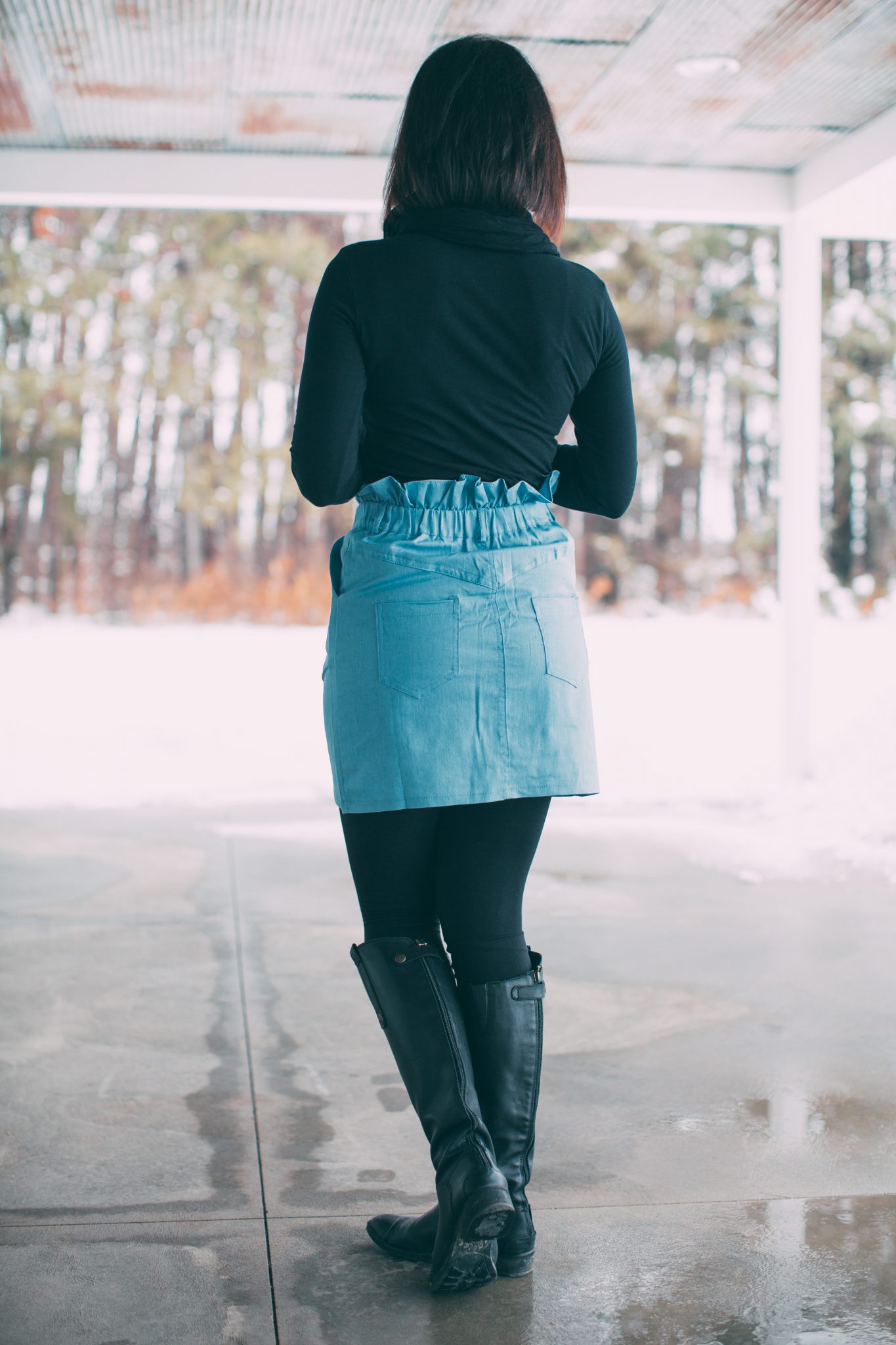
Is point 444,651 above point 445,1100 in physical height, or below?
above

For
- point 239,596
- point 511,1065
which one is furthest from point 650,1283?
point 239,596

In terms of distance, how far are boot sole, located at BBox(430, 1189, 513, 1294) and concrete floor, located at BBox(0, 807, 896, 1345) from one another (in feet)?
0.10

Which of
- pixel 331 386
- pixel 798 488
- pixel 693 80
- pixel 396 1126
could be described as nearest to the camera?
pixel 331 386

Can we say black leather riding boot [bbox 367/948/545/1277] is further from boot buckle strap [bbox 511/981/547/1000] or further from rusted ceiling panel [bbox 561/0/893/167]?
rusted ceiling panel [bbox 561/0/893/167]

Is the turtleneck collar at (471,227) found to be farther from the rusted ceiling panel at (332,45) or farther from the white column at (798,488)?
the white column at (798,488)

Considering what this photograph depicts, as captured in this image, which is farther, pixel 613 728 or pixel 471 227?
pixel 613 728

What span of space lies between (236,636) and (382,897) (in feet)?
30.0

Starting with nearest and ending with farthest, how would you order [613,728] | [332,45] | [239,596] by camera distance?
[332,45], [613,728], [239,596]

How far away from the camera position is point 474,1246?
162 cm

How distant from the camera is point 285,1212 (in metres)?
1.92

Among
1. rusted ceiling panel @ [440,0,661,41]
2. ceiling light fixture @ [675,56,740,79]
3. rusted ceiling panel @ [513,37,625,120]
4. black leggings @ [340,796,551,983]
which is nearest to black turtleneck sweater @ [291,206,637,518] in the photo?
black leggings @ [340,796,551,983]

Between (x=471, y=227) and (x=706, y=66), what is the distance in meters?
3.30

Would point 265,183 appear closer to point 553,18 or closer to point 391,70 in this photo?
point 391,70

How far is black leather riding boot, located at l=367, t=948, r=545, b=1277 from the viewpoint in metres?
1.65
